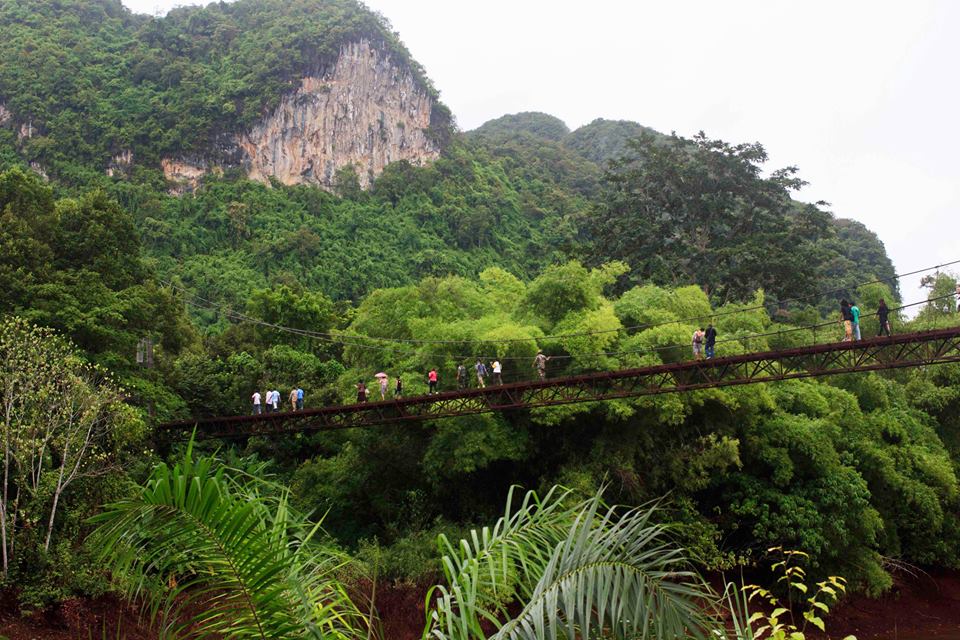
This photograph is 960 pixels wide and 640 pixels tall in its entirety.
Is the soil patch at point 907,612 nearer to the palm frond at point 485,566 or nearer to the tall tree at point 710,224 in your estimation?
the tall tree at point 710,224

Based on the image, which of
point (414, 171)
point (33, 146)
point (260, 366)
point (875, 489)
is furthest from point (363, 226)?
point (875, 489)

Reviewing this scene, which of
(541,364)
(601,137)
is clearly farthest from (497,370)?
(601,137)

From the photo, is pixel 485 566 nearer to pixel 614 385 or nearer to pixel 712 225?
pixel 614 385

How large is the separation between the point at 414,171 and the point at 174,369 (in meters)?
47.5

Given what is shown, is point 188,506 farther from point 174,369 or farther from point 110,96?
point 110,96

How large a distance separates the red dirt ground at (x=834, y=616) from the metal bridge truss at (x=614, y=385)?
3.53 meters

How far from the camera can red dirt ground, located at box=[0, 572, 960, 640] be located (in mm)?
10742

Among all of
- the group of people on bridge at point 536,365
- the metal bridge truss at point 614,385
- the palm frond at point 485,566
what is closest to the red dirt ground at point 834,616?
the metal bridge truss at point 614,385

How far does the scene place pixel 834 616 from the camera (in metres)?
15.8

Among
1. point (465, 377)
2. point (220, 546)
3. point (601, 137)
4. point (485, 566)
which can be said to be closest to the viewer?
point (220, 546)

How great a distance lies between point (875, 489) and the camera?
18.5 metres

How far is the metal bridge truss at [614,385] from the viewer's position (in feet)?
41.5

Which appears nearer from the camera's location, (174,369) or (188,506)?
(188,506)

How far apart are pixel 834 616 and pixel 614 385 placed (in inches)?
270
